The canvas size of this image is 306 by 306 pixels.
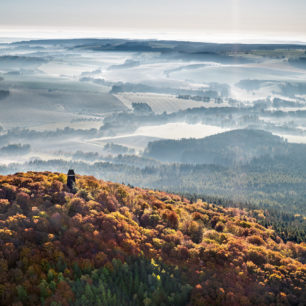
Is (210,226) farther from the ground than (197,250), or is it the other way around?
(197,250)

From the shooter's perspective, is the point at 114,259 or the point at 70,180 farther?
the point at 70,180

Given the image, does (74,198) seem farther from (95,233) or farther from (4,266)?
(4,266)

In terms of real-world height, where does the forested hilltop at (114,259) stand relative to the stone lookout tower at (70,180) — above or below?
below

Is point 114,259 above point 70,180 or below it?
below

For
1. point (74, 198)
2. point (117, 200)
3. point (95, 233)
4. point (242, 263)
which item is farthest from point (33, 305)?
point (117, 200)

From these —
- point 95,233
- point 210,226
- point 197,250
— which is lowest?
point 210,226

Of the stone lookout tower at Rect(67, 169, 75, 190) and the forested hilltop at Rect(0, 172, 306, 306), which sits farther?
the stone lookout tower at Rect(67, 169, 75, 190)

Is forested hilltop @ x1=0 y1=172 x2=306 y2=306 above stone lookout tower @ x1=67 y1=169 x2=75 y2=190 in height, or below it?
below

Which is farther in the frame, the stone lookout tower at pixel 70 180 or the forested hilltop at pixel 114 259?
the stone lookout tower at pixel 70 180
